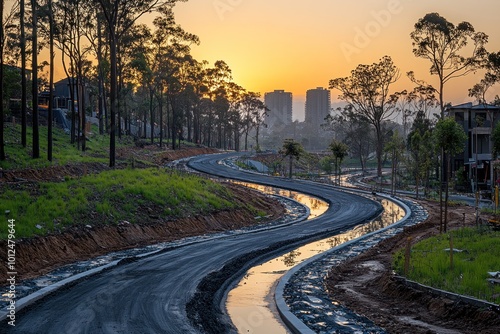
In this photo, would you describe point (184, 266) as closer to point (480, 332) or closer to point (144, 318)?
point (144, 318)

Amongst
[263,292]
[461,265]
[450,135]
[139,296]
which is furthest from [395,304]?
[450,135]

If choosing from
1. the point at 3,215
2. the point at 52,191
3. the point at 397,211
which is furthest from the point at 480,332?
the point at 397,211

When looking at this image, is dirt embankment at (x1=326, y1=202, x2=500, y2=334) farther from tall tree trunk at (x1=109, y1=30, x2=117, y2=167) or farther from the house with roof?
the house with roof

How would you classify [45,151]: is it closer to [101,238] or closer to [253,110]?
[101,238]

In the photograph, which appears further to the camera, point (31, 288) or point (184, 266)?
point (184, 266)

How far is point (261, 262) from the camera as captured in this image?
23875mm

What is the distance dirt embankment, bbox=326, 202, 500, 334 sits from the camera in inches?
498

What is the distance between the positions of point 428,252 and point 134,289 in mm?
10780

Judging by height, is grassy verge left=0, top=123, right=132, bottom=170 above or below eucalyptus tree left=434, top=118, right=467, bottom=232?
below

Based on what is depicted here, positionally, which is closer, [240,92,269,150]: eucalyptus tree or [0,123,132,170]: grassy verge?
[0,123,132,170]: grassy verge

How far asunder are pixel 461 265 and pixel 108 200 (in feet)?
62.5

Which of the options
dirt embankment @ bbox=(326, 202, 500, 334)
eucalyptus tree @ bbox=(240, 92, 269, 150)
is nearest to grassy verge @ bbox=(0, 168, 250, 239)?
dirt embankment @ bbox=(326, 202, 500, 334)

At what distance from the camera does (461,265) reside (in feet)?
54.7

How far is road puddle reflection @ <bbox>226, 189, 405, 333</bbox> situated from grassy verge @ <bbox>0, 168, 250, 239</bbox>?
8.60 metres
